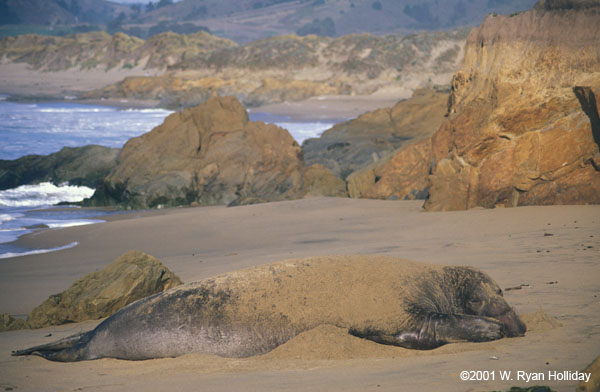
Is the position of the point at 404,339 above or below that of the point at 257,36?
below

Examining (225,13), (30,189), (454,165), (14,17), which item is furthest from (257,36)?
(454,165)

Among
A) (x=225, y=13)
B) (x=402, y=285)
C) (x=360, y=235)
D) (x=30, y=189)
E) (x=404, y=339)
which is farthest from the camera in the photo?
(x=225, y=13)

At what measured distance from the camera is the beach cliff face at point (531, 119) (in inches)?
374

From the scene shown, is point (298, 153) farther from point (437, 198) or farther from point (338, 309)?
point (338, 309)

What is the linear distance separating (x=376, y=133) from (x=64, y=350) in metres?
20.0

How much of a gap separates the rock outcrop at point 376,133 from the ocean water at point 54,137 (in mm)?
4443

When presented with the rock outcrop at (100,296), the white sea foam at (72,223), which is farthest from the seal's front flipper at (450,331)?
the white sea foam at (72,223)

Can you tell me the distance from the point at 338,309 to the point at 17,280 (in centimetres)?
537

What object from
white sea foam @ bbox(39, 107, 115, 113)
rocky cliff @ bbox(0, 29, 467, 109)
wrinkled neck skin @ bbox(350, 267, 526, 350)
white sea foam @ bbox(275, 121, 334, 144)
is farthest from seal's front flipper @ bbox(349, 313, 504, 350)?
white sea foam @ bbox(39, 107, 115, 113)

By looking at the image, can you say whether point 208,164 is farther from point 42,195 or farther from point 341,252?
point 341,252

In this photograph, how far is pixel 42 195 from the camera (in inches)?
742

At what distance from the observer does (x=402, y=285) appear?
4.65 meters

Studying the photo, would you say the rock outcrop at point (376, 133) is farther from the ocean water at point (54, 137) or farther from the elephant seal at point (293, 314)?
the elephant seal at point (293, 314)

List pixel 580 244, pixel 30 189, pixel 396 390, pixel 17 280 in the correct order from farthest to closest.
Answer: pixel 30 189 < pixel 17 280 < pixel 580 244 < pixel 396 390
